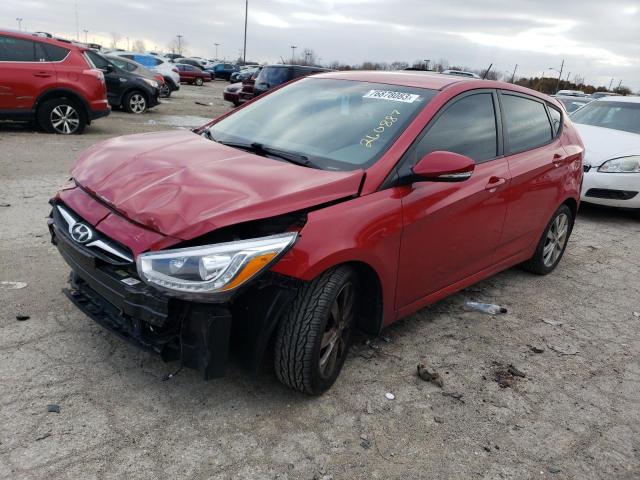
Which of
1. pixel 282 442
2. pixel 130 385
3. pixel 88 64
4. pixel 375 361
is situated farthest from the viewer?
pixel 88 64

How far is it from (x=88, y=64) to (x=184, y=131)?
7530 millimetres

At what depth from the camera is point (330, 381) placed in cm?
291

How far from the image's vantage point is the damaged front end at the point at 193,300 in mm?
2342

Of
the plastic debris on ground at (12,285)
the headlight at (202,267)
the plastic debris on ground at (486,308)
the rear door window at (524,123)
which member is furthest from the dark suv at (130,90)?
the headlight at (202,267)

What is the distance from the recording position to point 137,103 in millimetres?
15219

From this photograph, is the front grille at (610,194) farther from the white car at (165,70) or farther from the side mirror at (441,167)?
the white car at (165,70)

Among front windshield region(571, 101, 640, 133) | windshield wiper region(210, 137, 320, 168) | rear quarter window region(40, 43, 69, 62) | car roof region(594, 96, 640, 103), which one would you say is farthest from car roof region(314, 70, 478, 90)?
rear quarter window region(40, 43, 69, 62)

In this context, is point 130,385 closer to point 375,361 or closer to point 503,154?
point 375,361

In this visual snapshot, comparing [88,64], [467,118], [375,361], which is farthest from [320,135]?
[88,64]

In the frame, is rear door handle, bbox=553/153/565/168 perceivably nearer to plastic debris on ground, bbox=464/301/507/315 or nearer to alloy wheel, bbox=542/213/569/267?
alloy wheel, bbox=542/213/569/267

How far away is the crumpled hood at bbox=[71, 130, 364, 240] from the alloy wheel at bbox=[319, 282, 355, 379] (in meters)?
0.54

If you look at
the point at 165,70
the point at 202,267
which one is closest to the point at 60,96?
the point at 202,267

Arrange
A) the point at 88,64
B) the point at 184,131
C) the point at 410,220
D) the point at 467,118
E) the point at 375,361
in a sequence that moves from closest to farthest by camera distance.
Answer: the point at 410,220 < the point at 375,361 < the point at 467,118 < the point at 184,131 < the point at 88,64

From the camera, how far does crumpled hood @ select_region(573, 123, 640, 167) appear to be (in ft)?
23.9
